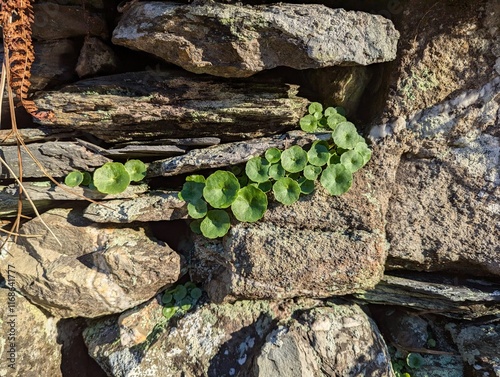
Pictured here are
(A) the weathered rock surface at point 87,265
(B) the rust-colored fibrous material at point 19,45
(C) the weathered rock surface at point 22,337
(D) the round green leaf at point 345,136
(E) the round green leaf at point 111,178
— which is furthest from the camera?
(C) the weathered rock surface at point 22,337

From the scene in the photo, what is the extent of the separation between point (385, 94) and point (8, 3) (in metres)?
2.62

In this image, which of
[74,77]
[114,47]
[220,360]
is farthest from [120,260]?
[114,47]

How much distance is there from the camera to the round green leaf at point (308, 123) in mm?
2701

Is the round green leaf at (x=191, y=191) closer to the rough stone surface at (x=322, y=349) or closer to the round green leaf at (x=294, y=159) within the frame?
the round green leaf at (x=294, y=159)

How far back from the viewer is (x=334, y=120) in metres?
2.72

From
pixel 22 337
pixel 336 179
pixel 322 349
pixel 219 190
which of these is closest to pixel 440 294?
pixel 322 349

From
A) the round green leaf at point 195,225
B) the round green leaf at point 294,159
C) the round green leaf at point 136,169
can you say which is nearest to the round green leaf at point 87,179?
the round green leaf at point 136,169

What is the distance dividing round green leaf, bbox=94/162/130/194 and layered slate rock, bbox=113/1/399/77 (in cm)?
89

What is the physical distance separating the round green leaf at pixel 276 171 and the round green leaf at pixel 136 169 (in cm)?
98

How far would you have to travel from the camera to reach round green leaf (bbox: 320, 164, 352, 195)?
99.8 inches

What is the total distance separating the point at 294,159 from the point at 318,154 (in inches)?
7.0

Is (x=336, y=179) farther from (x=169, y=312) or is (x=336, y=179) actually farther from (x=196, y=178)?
(x=169, y=312)

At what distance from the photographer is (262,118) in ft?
8.64

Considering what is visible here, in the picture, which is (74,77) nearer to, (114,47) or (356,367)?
(114,47)
